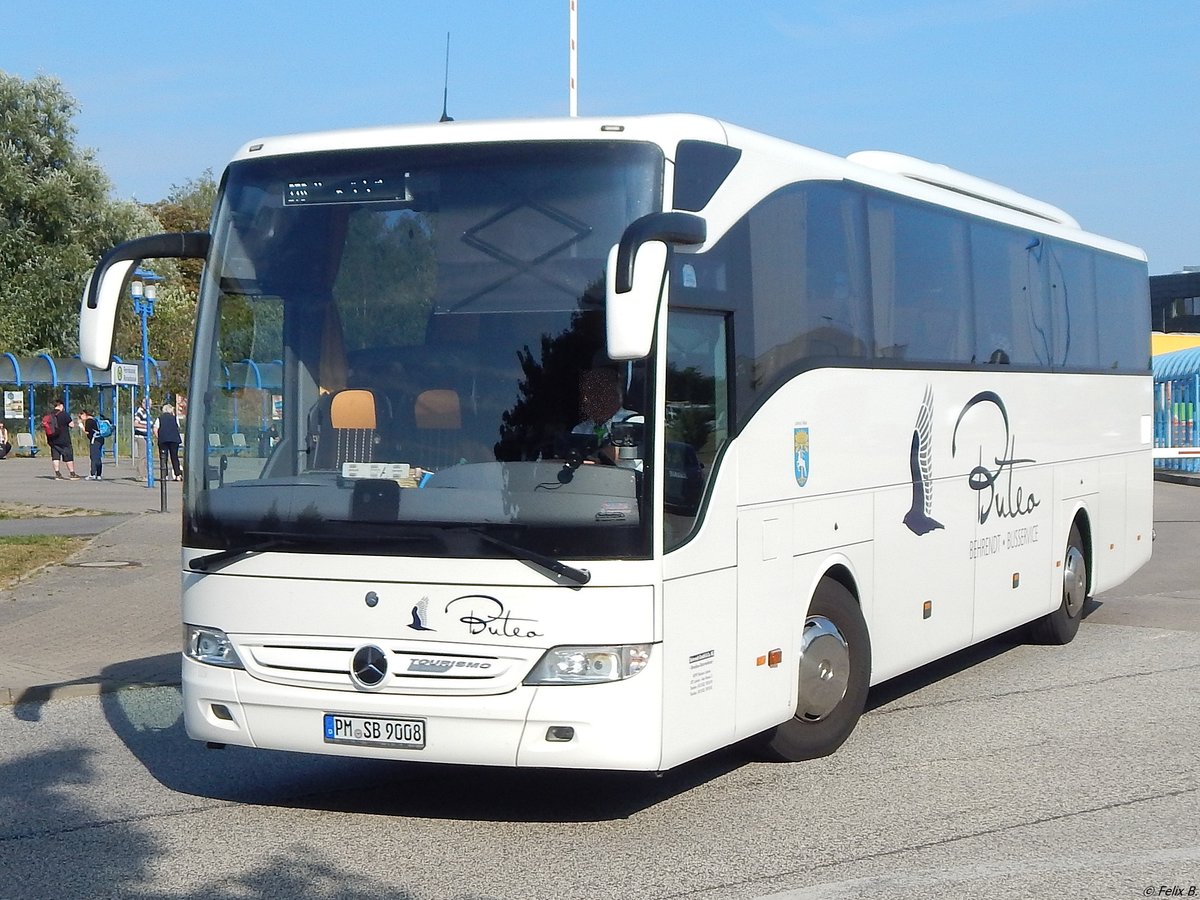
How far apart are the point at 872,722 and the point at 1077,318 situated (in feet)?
15.9

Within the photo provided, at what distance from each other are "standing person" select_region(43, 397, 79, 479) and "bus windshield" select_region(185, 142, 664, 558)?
3051 cm

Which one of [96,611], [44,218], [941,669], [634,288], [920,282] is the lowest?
[941,669]

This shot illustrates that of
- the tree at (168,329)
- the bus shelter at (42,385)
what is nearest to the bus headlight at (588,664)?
the bus shelter at (42,385)

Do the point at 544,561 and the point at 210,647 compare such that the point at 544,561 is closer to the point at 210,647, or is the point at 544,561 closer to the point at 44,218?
the point at 210,647

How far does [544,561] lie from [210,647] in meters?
1.71

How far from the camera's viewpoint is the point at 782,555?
791cm

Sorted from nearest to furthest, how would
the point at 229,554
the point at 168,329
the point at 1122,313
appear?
the point at 229,554 → the point at 1122,313 → the point at 168,329

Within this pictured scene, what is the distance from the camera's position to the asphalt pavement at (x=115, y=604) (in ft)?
37.5

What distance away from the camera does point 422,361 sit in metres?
7.05

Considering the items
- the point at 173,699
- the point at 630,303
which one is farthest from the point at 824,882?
the point at 173,699

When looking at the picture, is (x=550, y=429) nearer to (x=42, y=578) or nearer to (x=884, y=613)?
(x=884, y=613)

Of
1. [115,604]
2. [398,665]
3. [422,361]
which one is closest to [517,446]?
[422,361]

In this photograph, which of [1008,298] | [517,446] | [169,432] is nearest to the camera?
[517,446]

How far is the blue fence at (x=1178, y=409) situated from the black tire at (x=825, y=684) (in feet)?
83.6
